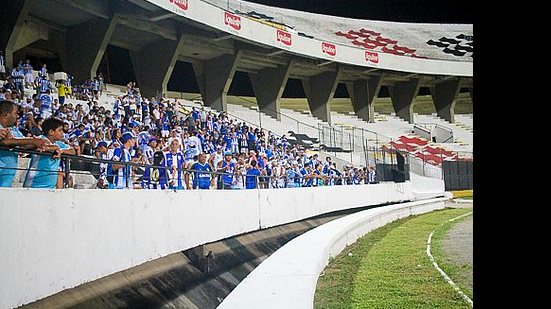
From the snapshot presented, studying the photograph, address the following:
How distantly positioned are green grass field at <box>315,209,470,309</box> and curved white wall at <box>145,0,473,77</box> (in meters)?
3.70

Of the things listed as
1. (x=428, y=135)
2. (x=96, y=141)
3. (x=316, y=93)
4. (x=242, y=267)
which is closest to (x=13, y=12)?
(x=96, y=141)

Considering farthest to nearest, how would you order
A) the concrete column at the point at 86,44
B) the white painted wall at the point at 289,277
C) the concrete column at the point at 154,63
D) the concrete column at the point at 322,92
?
1. the concrete column at the point at 322,92
2. the concrete column at the point at 154,63
3. the concrete column at the point at 86,44
4. the white painted wall at the point at 289,277

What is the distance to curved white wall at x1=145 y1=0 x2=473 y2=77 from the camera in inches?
394

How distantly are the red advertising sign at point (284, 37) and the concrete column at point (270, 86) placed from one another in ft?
5.66

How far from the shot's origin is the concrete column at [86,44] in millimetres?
9047

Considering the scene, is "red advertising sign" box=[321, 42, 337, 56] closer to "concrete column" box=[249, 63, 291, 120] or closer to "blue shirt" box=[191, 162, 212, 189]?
"concrete column" box=[249, 63, 291, 120]

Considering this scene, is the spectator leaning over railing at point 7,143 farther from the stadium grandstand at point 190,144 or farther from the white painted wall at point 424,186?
the white painted wall at point 424,186

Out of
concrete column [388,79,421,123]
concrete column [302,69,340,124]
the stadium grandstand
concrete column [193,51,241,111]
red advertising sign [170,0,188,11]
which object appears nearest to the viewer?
the stadium grandstand

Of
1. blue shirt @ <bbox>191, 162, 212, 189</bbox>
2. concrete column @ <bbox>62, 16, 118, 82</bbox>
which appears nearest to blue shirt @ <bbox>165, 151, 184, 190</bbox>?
blue shirt @ <bbox>191, 162, 212, 189</bbox>

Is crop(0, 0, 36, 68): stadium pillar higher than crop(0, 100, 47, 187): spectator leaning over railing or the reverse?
higher

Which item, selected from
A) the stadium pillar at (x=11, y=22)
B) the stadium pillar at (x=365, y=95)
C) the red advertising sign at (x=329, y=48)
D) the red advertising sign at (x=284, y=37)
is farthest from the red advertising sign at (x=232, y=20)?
the stadium pillar at (x=11, y=22)

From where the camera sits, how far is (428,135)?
24.9 feet

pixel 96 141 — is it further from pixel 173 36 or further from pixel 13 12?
pixel 173 36
